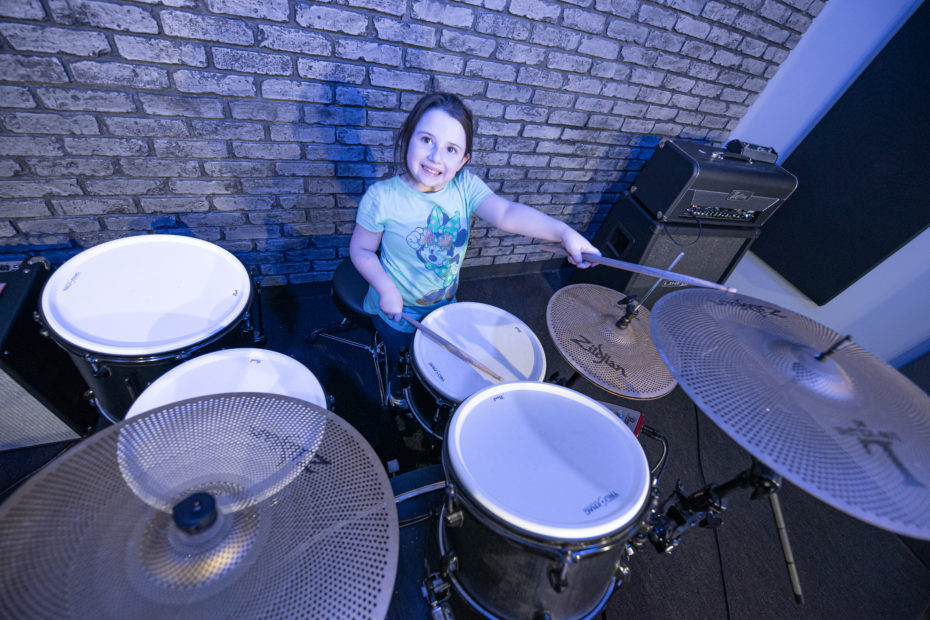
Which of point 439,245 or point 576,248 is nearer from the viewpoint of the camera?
point 576,248

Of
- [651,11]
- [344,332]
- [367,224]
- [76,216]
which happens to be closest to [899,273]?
[651,11]

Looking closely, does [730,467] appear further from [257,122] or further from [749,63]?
[257,122]

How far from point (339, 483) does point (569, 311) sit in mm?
905

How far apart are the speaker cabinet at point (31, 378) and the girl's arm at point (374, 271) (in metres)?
0.89

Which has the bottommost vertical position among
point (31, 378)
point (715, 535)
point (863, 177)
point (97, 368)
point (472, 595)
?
point (715, 535)

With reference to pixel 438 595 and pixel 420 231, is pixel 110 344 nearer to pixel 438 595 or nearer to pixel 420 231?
pixel 420 231

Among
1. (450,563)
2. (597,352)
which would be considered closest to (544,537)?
(450,563)

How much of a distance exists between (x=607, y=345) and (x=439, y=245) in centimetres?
66

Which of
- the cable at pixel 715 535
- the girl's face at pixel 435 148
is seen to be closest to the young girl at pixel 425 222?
the girl's face at pixel 435 148

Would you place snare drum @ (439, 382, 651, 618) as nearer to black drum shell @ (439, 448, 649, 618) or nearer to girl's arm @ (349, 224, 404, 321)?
black drum shell @ (439, 448, 649, 618)

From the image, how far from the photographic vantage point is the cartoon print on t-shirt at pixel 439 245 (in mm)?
1243

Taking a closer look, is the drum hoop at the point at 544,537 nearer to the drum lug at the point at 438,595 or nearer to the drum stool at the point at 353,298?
the drum lug at the point at 438,595

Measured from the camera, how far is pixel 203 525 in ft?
1.58

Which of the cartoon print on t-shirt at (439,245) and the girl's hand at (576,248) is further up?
the girl's hand at (576,248)
